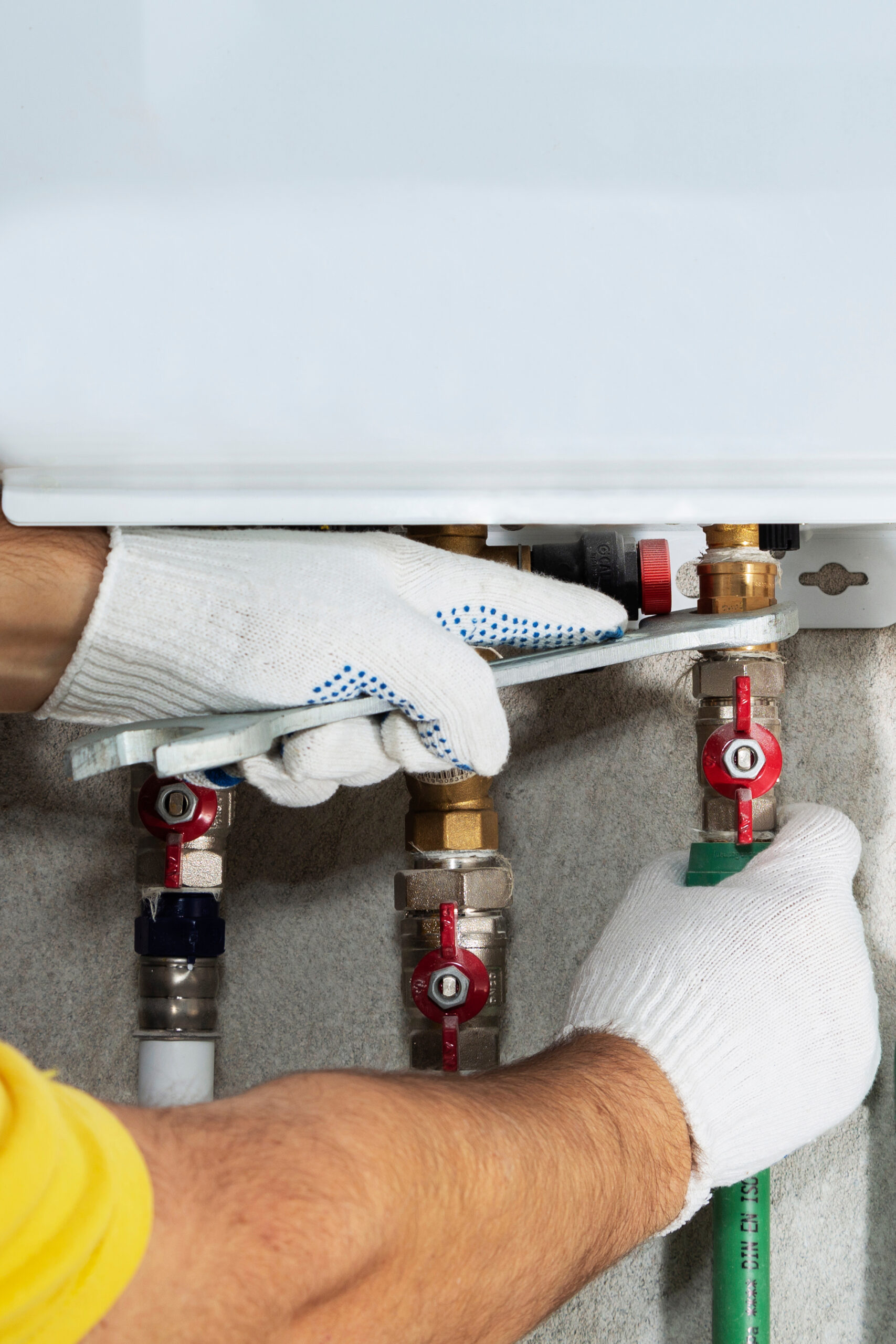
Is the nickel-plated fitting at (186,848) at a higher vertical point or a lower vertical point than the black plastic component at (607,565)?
lower

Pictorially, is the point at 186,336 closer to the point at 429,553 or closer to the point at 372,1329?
the point at 429,553

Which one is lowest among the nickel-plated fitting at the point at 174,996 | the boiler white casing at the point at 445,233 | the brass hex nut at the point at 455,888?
the nickel-plated fitting at the point at 174,996

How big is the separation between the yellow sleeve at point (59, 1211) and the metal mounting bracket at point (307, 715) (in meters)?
Result: 0.16

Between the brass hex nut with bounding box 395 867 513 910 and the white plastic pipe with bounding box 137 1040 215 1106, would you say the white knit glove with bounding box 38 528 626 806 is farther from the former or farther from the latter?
the white plastic pipe with bounding box 137 1040 215 1106

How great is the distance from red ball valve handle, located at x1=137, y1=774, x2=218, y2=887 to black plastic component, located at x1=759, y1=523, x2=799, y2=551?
0.37m

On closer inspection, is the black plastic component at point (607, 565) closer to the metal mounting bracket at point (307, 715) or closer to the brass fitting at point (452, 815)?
the metal mounting bracket at point (307, 715)

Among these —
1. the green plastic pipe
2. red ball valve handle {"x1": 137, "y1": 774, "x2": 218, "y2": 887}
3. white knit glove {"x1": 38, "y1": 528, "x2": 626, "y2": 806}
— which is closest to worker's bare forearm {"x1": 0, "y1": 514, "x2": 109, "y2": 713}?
white knit glove {"x1": 38, "y1": 528, "x2": 626, "y2": 806}

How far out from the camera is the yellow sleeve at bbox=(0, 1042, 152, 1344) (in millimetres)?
241

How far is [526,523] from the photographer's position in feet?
1.47

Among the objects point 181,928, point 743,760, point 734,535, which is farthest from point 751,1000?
point 181,928

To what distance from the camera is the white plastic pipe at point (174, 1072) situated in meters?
0.67

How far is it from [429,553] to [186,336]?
0.65ft

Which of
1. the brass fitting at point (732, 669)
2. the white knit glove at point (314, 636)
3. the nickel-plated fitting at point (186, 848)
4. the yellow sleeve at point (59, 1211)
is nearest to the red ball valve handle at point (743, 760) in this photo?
the brass fitting at point (732, 669)

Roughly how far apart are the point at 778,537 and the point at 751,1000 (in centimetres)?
25
